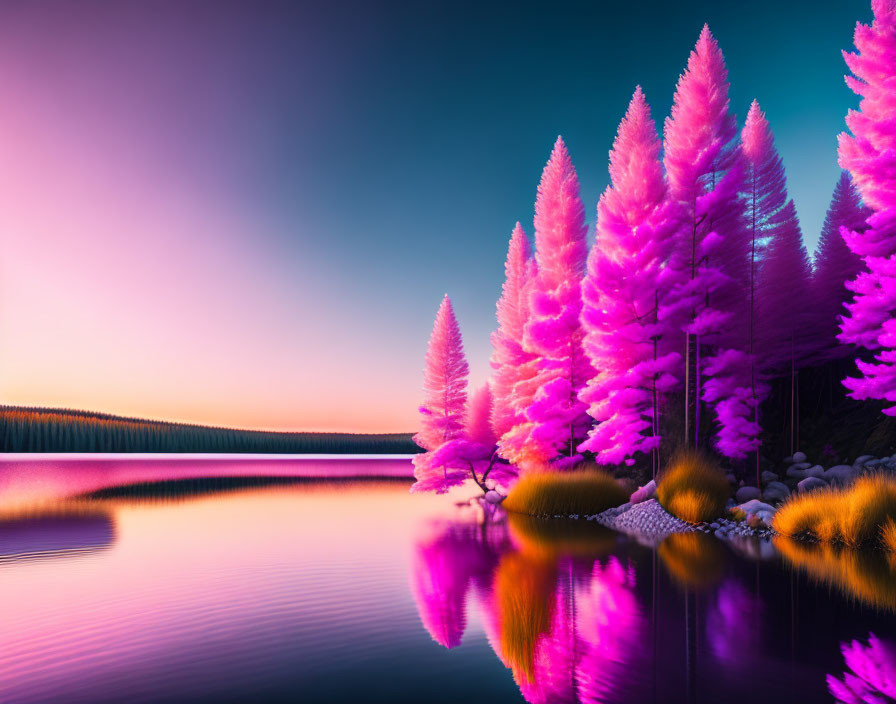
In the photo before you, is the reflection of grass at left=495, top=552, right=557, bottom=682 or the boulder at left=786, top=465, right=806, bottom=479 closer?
the reflection of grass at left=495, top=552, right=557, bottom=682

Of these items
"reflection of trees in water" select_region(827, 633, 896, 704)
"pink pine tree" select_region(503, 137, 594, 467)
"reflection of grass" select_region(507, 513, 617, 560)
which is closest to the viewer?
"reflection of trees in water" select_region(827, 633, 896, 704)

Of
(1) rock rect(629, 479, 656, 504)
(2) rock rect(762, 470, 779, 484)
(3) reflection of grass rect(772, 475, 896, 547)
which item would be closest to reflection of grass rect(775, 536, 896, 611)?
(3) reflection of grass rect(772, 475, 896, 547)

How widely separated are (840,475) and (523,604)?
19.4 metres

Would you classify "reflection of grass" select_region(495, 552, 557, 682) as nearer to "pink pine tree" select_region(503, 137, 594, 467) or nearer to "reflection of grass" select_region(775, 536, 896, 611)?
"reflection of grass" select_region(775, 536, 896, 611)

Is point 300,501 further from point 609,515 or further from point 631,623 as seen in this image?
point 631,623

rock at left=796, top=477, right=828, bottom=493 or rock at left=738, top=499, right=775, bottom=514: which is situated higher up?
rock at left=796, top=477, right=828, bottom=493

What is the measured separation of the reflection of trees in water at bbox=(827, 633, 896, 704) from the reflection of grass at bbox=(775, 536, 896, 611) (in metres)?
2.28

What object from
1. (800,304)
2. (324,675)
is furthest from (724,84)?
(324,675)

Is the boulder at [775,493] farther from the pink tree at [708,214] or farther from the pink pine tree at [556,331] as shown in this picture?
the pink pine tree at [556,331]

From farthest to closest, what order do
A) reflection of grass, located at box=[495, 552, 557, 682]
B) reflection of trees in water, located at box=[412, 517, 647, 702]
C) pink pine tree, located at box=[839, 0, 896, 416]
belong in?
pink pine tree, located at box=[839, 0, 896, 416] < reflection of grass, located at box=[495, 552, 557, 682] < reflection of trees in water, located at box=[412, 517, 647, 702]

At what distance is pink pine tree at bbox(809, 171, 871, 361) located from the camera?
100 feet

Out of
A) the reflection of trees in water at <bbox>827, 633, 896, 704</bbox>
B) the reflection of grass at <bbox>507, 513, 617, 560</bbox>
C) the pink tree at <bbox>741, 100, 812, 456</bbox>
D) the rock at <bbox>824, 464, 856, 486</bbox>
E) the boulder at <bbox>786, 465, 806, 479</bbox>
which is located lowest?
the reflection of grass at <bbox>507, 513, 617, 560</bbox>

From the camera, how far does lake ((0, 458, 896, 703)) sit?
5.55m

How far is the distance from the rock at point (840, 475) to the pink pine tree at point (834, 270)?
9.32 meters
